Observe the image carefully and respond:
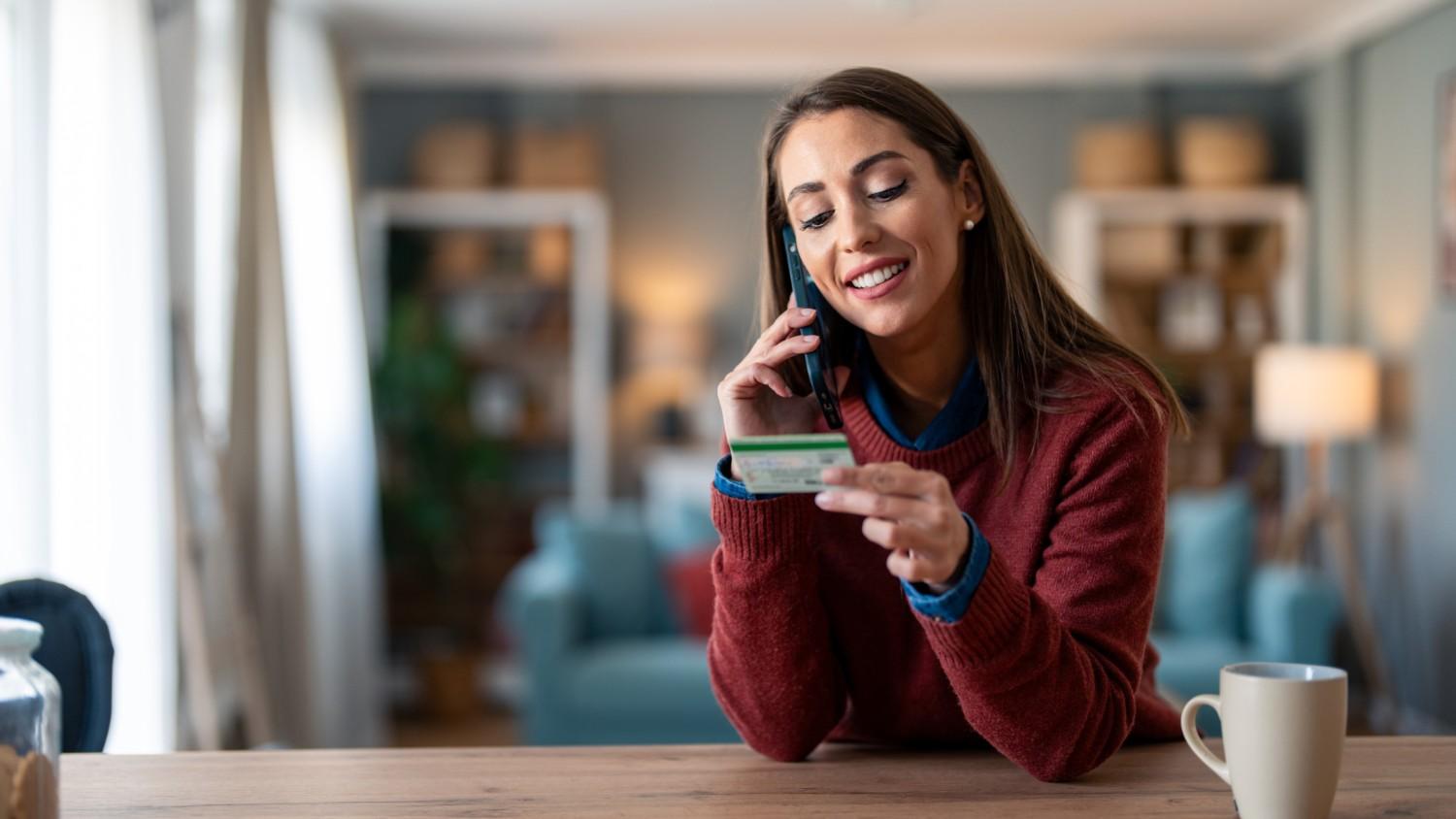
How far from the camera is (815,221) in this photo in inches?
52.1

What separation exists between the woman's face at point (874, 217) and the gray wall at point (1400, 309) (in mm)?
4342

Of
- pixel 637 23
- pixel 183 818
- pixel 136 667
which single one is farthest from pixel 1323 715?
pixel 637 23

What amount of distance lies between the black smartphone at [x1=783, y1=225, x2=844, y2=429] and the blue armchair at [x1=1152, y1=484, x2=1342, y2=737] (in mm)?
2945

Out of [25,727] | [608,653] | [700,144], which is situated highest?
[700,144]

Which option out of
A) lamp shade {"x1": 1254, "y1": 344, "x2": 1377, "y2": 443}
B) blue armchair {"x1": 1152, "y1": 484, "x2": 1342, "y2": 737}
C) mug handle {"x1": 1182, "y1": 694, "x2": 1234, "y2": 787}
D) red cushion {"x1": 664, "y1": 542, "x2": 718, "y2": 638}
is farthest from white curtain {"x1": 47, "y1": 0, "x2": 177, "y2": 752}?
lamp shade {"x1": 1254, "y1": 344, "x2": 1377, "y2": 443}

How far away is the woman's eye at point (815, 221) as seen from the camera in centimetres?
131

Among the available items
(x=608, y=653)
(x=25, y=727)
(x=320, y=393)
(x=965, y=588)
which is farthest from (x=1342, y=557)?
(x=25, y=727)

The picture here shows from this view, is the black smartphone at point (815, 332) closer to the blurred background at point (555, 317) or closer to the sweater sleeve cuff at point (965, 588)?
the sweater sleeve cuff at point (965, 588)

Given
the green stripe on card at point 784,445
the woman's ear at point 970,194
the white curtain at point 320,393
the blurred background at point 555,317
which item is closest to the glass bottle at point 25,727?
the green stripe on card at point 784,445

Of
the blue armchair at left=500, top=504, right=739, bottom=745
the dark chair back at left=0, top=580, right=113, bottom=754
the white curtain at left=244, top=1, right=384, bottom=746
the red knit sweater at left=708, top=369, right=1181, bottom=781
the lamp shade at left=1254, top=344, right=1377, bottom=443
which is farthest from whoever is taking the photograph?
the lamp shade at left=1254, top=344, right=1377, bottom=443

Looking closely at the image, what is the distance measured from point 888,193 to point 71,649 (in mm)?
1040

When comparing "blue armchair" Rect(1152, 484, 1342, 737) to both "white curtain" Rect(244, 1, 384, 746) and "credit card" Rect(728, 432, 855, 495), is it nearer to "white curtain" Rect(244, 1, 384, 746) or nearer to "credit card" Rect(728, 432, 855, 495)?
"white curtain" Rect(244, 1, 384, 746)

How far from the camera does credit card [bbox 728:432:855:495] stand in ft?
2.91

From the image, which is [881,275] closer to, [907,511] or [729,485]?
[729,485]
